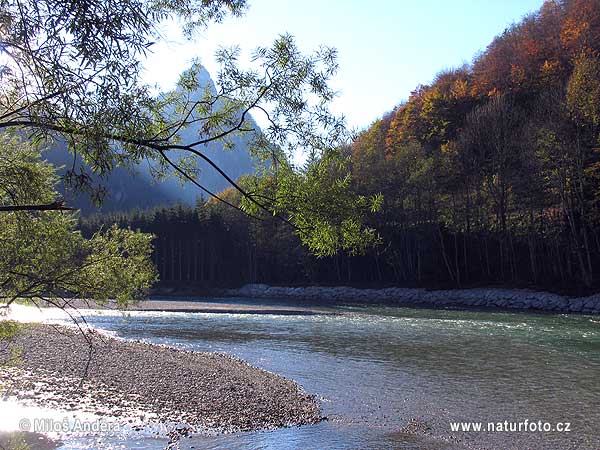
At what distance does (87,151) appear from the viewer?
11.6 feet

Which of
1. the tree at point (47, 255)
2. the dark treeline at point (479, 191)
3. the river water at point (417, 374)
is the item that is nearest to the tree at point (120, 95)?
the tree at point (47, 255)

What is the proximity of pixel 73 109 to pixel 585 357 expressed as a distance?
18.0 metres

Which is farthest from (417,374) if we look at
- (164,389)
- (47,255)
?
(47,255)

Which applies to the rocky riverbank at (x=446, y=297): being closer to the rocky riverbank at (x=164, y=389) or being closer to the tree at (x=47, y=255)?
the rocky riverbank at (x=164, y=389)

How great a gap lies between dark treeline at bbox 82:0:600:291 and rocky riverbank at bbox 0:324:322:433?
562 inches

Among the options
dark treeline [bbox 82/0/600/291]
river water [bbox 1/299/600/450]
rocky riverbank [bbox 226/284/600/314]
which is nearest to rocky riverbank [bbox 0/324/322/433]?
river water [bbox 1/299/600/450]

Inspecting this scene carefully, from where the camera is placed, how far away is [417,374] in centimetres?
1448

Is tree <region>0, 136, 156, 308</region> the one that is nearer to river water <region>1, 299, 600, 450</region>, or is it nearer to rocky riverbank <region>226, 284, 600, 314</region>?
river water <region>1, 299, 600, 450</region>

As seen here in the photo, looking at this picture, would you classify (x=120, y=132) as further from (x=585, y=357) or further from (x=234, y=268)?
(x=234, y=268)

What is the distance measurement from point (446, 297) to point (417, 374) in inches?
1157

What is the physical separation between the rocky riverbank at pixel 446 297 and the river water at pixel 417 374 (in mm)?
4260

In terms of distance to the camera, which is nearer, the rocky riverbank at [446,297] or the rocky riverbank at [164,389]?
the rocky riverbank at [164,389]

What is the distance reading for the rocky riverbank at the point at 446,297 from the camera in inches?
1322

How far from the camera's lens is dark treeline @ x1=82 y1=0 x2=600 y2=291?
38750mm
